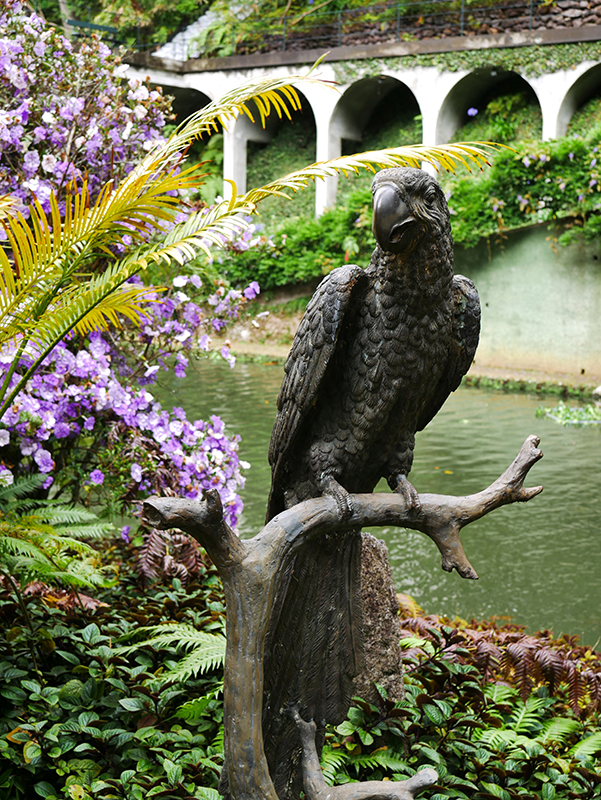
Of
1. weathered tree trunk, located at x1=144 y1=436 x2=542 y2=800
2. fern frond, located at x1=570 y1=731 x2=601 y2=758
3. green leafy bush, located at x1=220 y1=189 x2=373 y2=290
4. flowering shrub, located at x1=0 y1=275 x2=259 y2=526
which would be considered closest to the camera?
weathered tree trunk, located at x1=144 y1=436 x2=542 y2=800

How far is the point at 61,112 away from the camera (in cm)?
372

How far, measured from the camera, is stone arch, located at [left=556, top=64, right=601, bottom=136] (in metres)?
13.2

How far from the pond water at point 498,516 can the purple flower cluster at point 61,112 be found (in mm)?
1307

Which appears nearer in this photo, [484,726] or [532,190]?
[484,726]

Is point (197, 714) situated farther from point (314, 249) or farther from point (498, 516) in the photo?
point (314, 249)

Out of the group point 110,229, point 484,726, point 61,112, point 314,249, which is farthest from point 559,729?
point 314,249

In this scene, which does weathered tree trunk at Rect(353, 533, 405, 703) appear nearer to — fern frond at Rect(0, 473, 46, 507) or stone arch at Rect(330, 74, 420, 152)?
fern frond at Rect(0, 473, 46, 507)

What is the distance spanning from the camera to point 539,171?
38.3 feet

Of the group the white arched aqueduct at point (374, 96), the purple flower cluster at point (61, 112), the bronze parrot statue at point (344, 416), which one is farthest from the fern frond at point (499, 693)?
the white arched aqueduct at point (374, 96)

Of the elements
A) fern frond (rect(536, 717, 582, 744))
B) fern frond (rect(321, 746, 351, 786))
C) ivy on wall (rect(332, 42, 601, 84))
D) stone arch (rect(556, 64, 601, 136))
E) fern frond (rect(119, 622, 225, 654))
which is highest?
ivy on wall (rect(332, 42, 601, 84))

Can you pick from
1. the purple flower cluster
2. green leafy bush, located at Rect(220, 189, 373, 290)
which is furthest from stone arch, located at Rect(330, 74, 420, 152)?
the purple flower cluster

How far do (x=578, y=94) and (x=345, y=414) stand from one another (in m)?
13.5

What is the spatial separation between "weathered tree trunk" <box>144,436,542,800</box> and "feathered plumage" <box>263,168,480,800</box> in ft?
0.32

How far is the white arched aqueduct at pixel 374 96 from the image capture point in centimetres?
1329
